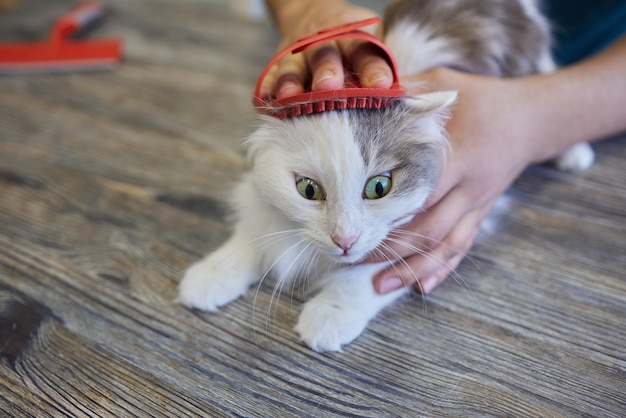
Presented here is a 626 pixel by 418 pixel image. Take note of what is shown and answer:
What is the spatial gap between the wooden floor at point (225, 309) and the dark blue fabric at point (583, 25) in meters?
0.32

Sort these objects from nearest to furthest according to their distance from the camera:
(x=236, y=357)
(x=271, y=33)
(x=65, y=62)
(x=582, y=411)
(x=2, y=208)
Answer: (x=582, y=411) < (x=236, y=357) < (x=2, y=208) < (x=65, y=62) < (x=271, y=33)

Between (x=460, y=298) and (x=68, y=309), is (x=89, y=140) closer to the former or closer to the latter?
(x=68, y=309)

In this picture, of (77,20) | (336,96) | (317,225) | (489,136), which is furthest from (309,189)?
(77,20)

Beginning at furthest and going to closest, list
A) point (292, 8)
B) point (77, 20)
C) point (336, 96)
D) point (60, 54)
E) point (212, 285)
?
point (77, 20)
point (60, 54)
point (292, 8)
point (212, 285)
point (336, 96)

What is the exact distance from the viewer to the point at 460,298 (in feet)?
3.60

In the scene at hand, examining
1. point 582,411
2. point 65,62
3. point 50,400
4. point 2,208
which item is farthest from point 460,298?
point 65,62

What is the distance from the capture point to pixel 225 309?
1085 mm

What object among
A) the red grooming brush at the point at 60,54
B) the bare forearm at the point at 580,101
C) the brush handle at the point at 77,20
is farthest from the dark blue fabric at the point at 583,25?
the brush handle at the point at 77,20

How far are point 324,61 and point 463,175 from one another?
355 mm

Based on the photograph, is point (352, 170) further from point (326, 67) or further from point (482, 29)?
point (482, 29)

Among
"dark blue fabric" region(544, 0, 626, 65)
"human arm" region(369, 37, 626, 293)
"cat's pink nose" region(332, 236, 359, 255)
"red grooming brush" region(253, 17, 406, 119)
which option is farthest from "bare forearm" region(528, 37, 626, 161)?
"cat's pink nose" region(332, 236, 359, 255)

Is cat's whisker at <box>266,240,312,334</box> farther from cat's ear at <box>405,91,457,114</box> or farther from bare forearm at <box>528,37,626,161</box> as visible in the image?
bare forearm at <box>528,37,626,161</box>

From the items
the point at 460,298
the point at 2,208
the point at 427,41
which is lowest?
the point at 2,208

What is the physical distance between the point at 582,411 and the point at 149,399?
729mm
